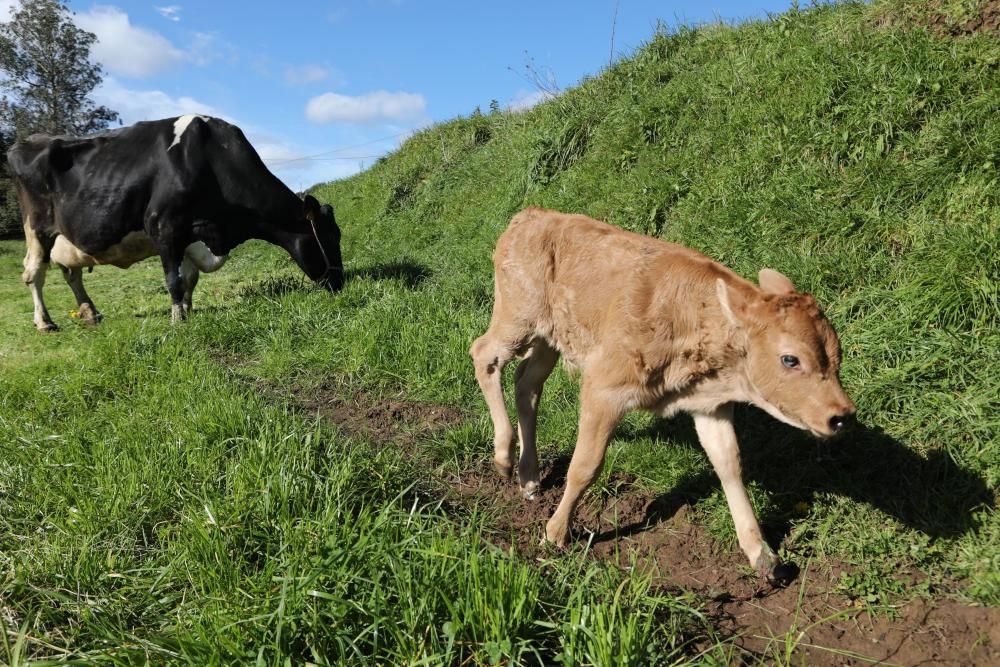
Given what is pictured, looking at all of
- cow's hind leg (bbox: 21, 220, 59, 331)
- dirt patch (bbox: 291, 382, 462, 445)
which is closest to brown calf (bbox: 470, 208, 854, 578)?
dirt patch (bbox: 291, 382, 462, 445)

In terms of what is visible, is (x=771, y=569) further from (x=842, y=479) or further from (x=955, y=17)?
(x=955, y=17)

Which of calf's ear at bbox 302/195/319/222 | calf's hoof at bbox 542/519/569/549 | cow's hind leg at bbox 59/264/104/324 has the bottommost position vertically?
calf's hoof at bbox 542/519/569/549

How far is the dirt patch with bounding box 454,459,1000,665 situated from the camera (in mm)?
3023

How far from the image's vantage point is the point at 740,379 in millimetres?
3604

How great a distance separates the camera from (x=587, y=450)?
374 cm

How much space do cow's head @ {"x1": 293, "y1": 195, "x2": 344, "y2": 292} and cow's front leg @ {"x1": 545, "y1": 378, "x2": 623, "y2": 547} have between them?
21.7 feet

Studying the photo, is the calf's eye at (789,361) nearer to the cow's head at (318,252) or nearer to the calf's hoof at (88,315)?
the cow's head at (318,252)

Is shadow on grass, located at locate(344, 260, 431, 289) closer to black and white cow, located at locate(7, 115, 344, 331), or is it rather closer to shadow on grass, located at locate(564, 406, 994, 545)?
black and white cow, located at locate(7, 115, 344, 331)

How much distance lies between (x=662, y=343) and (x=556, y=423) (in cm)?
162

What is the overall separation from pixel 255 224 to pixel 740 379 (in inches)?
309

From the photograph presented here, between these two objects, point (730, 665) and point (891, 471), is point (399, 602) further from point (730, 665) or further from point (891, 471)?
point (891, 471)

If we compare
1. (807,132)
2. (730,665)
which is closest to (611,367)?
(730,665)

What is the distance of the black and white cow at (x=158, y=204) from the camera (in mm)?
9047

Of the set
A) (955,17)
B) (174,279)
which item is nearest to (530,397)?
(955,17)
